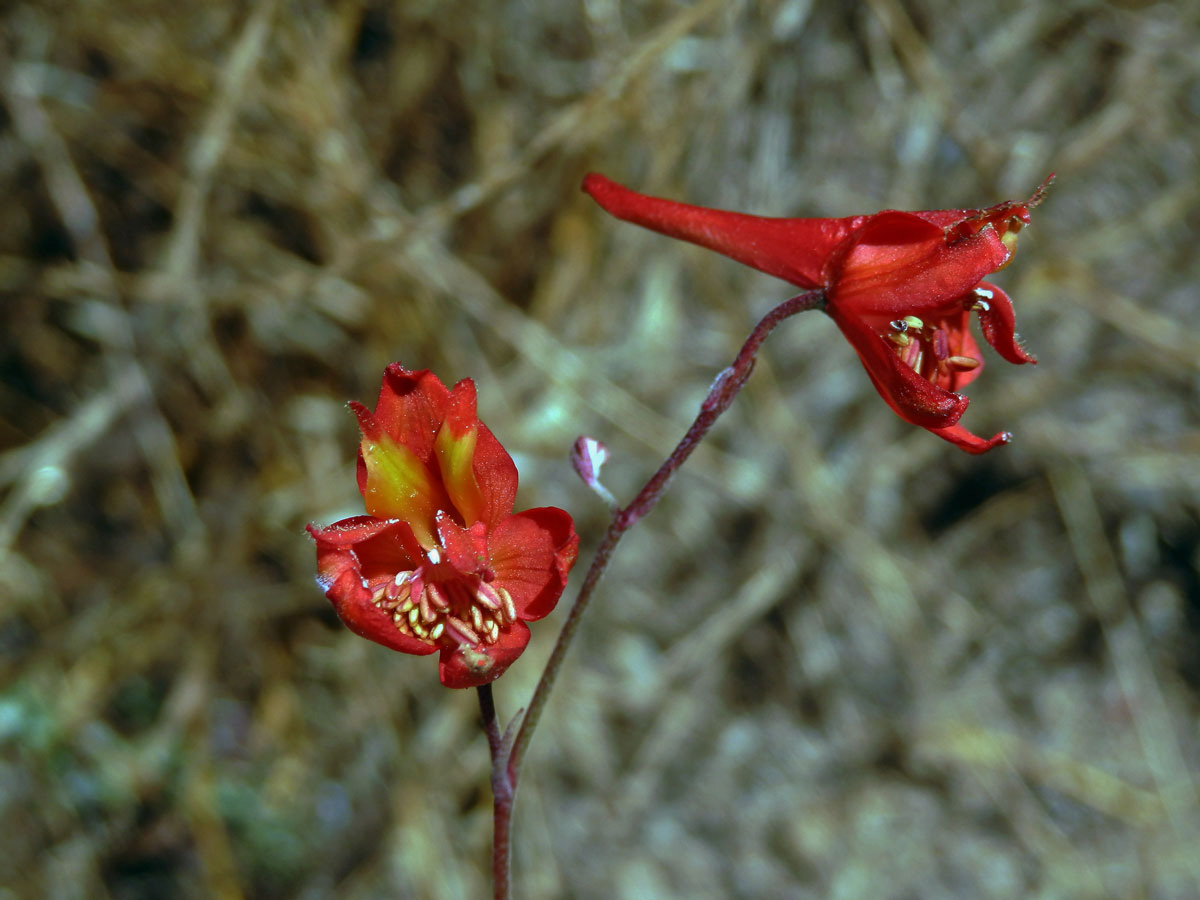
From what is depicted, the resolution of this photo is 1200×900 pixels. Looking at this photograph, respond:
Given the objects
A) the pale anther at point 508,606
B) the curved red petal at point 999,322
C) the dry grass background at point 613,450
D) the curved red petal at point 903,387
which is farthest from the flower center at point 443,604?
the dry grass background at point 613,450

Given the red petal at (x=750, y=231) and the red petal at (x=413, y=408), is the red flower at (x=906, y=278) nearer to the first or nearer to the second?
the red petal at (x=750, y=231)

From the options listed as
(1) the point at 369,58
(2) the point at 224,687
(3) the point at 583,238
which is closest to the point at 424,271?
(3) the point at 583,238

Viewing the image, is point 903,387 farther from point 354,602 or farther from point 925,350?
point 354,602

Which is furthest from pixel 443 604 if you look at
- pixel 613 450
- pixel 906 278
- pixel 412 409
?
pixel 613 450

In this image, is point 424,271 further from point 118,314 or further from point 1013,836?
point 1013,836

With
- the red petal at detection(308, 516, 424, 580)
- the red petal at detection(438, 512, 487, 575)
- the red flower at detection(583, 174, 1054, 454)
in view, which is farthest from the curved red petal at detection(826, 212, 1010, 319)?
the red petal at detection(308, 516, 424, 580)

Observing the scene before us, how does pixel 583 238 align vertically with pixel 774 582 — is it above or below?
above
